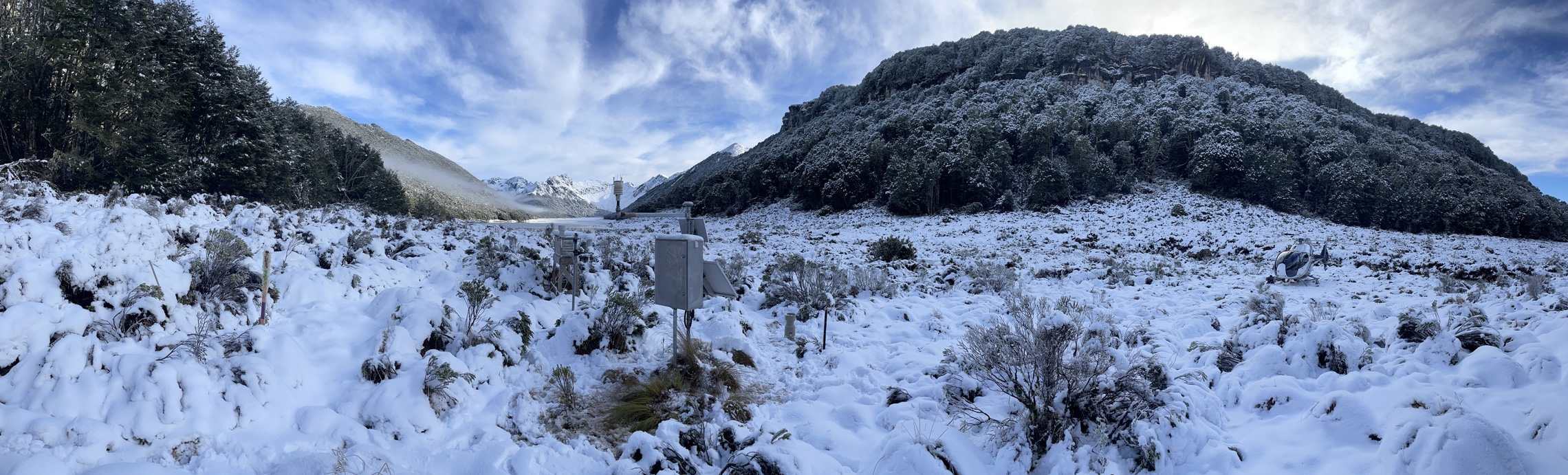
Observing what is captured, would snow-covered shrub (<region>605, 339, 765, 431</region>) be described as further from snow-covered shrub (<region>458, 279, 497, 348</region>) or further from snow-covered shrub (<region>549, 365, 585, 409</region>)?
snow-covered shrub (<region>458, 279, 497, 348</region>)

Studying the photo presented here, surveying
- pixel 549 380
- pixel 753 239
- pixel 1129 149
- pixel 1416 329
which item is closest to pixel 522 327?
pixel 549 380

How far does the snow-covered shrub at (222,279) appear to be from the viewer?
467 cm

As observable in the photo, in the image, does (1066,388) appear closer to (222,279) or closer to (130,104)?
(222,279)

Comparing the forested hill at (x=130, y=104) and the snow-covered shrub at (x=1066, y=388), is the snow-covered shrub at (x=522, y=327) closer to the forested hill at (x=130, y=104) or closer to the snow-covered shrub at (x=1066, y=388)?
the snow-covered shrub at (x=1066, y=388)

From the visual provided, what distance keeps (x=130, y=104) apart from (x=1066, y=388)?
22.7m

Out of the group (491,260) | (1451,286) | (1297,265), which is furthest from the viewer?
(1297,265)

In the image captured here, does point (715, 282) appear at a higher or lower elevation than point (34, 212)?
lower

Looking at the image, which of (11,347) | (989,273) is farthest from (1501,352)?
(11,347)

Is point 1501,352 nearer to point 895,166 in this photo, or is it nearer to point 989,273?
point 989,273

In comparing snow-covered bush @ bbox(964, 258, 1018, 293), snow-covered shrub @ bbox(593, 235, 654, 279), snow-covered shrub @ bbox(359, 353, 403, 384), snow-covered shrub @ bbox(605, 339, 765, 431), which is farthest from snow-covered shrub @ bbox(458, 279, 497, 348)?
snow-covered bush @ bbox(964, 258, 1018, 293)

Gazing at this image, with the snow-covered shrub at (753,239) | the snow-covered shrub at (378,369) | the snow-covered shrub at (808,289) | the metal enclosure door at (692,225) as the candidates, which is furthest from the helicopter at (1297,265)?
the snow-covered shrub at (753,239)

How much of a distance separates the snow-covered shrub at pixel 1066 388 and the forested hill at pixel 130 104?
1682 centimetres

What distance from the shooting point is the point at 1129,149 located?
38375 mm

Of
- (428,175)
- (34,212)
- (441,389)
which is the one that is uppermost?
(428,175)
